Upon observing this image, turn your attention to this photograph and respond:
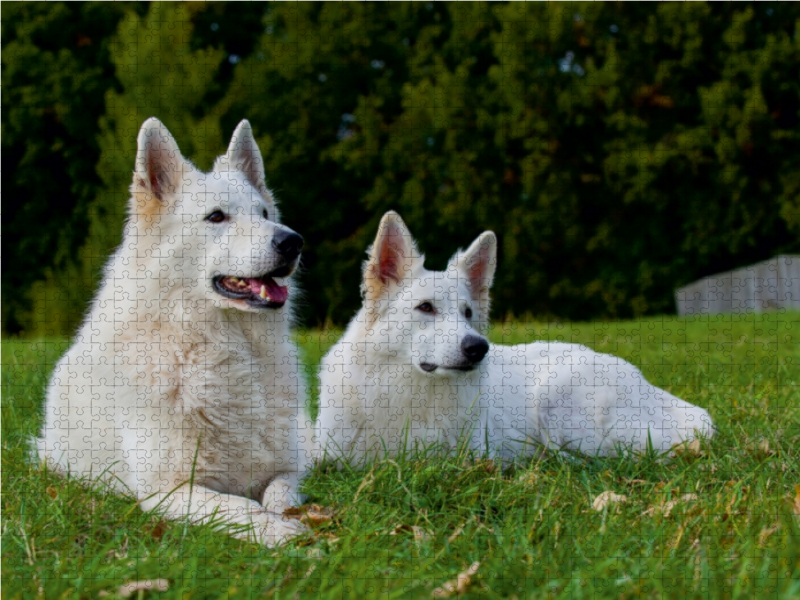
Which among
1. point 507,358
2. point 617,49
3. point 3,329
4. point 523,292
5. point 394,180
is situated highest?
point 617,49

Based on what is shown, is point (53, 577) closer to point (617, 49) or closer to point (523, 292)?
point (523, 292)

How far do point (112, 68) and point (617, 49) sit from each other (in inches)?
445

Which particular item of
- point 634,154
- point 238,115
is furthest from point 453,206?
point 238,115

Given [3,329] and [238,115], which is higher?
[238,115]

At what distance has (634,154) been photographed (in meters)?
16.2

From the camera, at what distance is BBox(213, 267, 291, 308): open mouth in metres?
3.73

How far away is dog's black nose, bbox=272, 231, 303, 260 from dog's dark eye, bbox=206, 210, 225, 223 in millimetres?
338

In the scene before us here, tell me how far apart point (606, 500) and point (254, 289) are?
1.82m

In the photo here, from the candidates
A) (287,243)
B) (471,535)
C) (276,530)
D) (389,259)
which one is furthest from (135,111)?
(471,535)

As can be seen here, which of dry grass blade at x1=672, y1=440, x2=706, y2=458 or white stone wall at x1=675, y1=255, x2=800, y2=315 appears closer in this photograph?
dry grass blade at x1=672, y1=440, x2=706, y2=458

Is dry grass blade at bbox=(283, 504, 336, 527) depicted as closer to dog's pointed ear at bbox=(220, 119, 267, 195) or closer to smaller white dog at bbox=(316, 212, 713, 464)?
smaller white dog at bbox=(316, 212, 713, 464)

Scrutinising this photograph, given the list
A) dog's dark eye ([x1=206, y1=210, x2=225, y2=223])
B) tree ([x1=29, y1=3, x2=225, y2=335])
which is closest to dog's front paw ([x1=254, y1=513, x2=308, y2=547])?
dog's dark eye ([x1=206, y1=210, x2=225, y2=223])

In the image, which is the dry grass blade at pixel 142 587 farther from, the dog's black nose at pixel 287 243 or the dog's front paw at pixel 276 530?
the dog's black nose at pixel 287 243

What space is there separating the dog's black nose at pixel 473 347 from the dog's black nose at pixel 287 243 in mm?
1111
